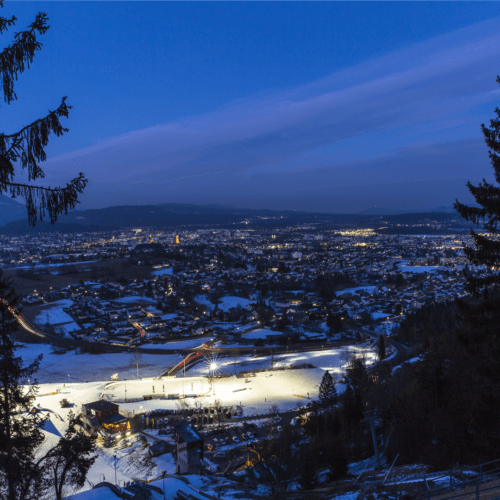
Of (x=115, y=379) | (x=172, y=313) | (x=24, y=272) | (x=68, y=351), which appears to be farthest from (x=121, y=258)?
(x=115, y=379)

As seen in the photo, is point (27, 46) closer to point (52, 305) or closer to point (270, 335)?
point (270, 335)

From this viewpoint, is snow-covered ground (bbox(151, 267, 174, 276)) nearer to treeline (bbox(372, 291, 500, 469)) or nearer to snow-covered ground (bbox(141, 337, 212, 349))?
snow-covered ground (bbox(141, 337, 212, 349))

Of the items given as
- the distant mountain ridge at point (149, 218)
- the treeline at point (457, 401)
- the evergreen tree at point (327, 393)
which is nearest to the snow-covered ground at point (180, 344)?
the evergreen tree at point (327, 393)

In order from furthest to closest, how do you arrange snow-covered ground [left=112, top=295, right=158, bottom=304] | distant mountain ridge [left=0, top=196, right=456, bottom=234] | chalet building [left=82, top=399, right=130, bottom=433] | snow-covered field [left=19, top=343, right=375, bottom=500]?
distant mountain ridge [left=0, top=196, right=456, bottom=234] < snow-covered ground [left=112, top=295, right=158, bottom=304] < chalet building [left=82, top=399, right=130, bottom=433] < snow-covered field [left=19, top=343, right=375, bottom=500]

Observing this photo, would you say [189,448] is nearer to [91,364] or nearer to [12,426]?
[12,426]

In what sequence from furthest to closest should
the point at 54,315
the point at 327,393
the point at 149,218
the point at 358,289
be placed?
the point at 149,218
the point at 358,289
the point at 54,315
the point at 327,393

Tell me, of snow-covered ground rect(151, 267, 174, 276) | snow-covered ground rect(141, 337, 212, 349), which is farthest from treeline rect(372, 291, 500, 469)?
snow-covered ground rect(151, 267, 174, 276)

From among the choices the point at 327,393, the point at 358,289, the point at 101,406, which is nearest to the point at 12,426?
the point at 101,406

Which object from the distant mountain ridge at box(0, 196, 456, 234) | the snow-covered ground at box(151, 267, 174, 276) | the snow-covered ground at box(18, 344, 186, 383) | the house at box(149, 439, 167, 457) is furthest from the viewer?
the distant mountain ridge at box(0, 196, 456, 234)
